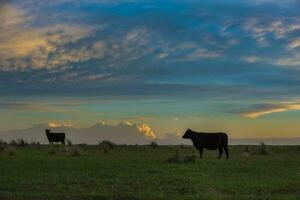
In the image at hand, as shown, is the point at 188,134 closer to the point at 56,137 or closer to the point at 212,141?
the point at 212,141

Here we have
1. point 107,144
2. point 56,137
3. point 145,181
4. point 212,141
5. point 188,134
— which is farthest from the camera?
point 56,137

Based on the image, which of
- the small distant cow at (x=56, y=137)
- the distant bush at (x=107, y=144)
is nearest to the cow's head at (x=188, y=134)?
the distant bush at (x=107, y=144)

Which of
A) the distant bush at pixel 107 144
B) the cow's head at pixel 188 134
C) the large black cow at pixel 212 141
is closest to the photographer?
the large black cow at pixel 212 141

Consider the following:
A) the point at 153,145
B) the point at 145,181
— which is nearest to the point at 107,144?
the point at 153,145

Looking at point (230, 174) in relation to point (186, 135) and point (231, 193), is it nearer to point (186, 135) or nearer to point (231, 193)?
point (231, 193)

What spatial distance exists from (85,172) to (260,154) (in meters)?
18.2

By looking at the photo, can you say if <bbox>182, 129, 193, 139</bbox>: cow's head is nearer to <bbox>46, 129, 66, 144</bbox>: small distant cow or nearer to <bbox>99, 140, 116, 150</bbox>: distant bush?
<bbox>99, 140, 116, 150</bbox>: distant bush

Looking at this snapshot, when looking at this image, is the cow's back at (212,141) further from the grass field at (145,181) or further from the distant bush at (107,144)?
the distant bush at (107,144)

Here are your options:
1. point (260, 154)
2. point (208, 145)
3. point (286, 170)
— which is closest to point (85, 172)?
point (286, 170)

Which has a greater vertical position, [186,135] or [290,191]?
[186,135]

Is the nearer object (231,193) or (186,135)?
(231,193)

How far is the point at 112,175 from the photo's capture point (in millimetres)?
21188

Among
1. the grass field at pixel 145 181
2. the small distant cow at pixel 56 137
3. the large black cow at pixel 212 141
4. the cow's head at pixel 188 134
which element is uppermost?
the small distant cow at pixel 56 137

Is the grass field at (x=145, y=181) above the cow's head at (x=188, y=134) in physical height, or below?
below
